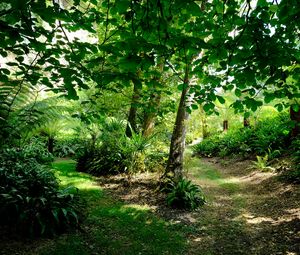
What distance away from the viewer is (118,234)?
4.47 metres

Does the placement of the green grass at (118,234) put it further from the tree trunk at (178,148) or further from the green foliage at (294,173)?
the green foliage at (294,173)

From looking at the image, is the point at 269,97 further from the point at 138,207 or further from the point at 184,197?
the point at 138,207

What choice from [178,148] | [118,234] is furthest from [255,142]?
[118,234]

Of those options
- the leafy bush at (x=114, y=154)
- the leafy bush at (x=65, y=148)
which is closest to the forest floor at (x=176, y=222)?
the leafy bush at (x=114, y=154)

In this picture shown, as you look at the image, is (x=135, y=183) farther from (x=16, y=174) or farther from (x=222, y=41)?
(x=222, y=41)

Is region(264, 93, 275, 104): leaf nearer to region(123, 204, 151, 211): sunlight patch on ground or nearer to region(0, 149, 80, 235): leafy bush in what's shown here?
region(0, 149, 80, 235): leafy bush

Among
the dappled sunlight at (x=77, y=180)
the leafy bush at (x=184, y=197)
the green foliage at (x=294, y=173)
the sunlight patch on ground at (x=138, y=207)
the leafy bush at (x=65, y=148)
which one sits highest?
the leafy bush at (x=65, y=148)

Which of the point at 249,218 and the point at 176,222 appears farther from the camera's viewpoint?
the point at 249,218

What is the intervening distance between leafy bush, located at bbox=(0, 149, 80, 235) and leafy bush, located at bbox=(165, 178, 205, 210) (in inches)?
76.8

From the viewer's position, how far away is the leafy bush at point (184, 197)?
225 inches

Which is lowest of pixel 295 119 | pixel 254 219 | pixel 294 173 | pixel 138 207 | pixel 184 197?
pixel 254 219

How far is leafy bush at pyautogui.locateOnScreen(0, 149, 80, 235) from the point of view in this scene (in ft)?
12.9

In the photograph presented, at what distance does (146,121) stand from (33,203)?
559 cm

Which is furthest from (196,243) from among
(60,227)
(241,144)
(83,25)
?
(241,144)
